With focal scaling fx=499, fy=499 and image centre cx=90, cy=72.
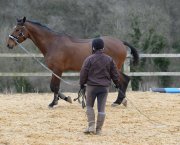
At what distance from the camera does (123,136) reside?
7.69 m

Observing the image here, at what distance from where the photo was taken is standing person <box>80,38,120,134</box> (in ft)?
25.0

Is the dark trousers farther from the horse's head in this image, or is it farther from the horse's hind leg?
the horse's head

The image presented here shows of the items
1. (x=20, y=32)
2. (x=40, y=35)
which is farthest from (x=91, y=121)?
(x=20, y=32)

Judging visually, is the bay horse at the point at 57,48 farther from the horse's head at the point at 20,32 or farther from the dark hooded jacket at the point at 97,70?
the dark hooded jacket at the point at 97,70

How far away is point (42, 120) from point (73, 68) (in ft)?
8.83

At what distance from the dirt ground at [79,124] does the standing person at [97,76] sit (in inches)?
15.9

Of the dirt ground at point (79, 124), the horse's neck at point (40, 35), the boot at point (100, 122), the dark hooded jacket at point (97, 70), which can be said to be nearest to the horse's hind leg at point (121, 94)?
the dirt ground at point (79, 124)

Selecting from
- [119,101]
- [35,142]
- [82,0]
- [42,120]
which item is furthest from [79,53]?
[82,0]

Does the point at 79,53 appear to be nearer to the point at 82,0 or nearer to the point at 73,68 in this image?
the point at 73,68

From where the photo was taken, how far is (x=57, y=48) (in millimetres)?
11547

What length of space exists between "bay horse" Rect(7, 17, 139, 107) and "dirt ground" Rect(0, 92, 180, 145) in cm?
80

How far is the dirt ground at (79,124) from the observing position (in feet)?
24.0

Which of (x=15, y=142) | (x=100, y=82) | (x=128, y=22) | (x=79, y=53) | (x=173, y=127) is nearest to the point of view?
(x=15, y=142)

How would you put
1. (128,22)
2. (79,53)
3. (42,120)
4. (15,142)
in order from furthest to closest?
1. (128,22)
2. (79,53)
3. (42,120)
4. (15,142)
